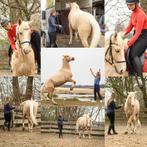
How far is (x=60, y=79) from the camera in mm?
4934

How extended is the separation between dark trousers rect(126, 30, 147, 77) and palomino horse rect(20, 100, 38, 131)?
3.49 feet

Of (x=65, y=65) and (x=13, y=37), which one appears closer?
(x=65, y=65)

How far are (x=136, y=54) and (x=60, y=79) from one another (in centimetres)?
81

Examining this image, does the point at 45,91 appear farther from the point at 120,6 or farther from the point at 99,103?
the point at 120,6

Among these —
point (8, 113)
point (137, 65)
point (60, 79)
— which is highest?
point (137, 65)

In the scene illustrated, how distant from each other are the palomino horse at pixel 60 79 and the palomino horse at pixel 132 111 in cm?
59

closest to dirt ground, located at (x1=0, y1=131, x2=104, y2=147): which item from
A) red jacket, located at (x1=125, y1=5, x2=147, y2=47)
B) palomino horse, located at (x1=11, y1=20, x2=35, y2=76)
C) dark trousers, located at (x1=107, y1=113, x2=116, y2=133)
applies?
dark trousers, located at (x1=107, y1=113, x2=116, y2=133)

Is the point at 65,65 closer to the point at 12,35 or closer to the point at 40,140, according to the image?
the point at 12,35

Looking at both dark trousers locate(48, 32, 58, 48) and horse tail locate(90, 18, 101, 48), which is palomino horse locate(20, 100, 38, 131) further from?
horse tail locate(90, 18, 101, 48)

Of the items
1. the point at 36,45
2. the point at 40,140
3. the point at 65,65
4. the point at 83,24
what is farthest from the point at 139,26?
the point at 40,140

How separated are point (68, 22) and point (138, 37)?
718mm

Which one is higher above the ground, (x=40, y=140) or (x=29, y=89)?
(x=29, y=89)

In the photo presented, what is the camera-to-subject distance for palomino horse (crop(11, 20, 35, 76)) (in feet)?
16.3

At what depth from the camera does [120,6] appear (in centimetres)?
480
